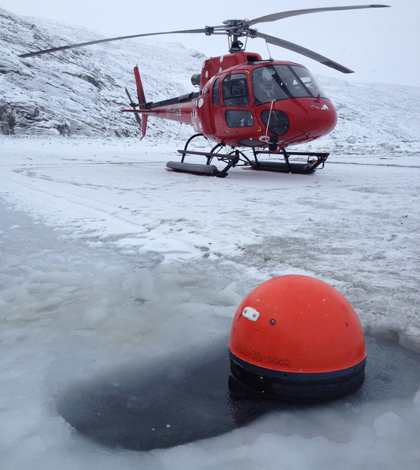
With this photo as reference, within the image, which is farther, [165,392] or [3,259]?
[3,259]

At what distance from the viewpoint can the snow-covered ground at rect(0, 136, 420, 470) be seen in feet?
4.11

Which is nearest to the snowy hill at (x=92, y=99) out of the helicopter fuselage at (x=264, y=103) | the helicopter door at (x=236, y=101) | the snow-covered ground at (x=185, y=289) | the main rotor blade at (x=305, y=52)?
the main rotor blade at (x=305, y=52)

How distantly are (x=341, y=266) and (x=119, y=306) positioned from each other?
1493mm

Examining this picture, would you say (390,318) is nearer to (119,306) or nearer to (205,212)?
(119,306)

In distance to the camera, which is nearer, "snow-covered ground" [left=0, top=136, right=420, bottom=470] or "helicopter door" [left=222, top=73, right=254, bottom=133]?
"snow-covered ground" [left=0, top=136, right=420, bottom=470]

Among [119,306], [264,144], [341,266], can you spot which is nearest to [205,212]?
[341,266]

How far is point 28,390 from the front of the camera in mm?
1528

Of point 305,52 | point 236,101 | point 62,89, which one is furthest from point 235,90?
point 62,89

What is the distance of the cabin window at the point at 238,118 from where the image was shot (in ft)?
24.7

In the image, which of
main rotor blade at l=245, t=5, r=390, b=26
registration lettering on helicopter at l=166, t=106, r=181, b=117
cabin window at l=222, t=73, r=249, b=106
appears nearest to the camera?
main rotor blade at l=245, t=5, r=390, b=26

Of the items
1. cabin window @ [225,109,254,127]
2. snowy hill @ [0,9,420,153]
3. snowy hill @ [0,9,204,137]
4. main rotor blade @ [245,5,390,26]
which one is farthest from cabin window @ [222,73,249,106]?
snowy hill @ [0,9,204,137]

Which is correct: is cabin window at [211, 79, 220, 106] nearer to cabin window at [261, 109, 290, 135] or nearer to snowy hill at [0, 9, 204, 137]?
cabin window at [261, 109, 290, 135]

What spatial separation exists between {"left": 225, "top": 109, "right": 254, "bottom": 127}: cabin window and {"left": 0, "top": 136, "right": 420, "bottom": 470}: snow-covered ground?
2719 millimetres

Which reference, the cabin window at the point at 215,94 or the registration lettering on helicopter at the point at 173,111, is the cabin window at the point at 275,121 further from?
the registration lettering on helicopter at the point at 173,111
